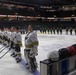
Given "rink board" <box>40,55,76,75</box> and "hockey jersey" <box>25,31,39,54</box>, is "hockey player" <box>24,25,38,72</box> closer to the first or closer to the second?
"hockey jersey" <box>25,31,39,54</box>

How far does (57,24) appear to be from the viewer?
1396 inches

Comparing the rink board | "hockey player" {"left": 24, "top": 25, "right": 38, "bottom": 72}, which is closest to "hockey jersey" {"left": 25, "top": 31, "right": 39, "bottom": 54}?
"hockey player" {"left": 24, "top": 25, "right": 38, "bottom": 72}

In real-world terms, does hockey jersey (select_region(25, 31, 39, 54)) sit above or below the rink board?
above

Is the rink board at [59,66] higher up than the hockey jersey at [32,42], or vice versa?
the hockey jersey at [32,42]

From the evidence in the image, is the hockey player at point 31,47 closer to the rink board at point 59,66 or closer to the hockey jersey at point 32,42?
the hockey jersey at point 32,42

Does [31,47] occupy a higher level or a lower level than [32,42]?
lower

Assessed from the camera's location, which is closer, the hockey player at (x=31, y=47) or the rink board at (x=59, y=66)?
the rink board at (x=59, y=66)

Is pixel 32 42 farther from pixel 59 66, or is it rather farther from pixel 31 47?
pixel 59 66

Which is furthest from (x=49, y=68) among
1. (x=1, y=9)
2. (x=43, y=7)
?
(x=43, y=7)

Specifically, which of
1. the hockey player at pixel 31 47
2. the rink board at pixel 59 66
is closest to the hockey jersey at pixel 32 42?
the hockey player at pixel 31 47

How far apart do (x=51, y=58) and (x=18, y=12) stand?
31.7 meters

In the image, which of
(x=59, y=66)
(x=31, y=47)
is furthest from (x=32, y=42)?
(x=59, y=66)

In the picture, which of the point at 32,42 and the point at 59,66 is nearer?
the point at 59,66

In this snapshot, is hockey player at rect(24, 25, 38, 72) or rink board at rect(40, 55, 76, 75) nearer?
rink board at rect(40, 55, 76, 75)
